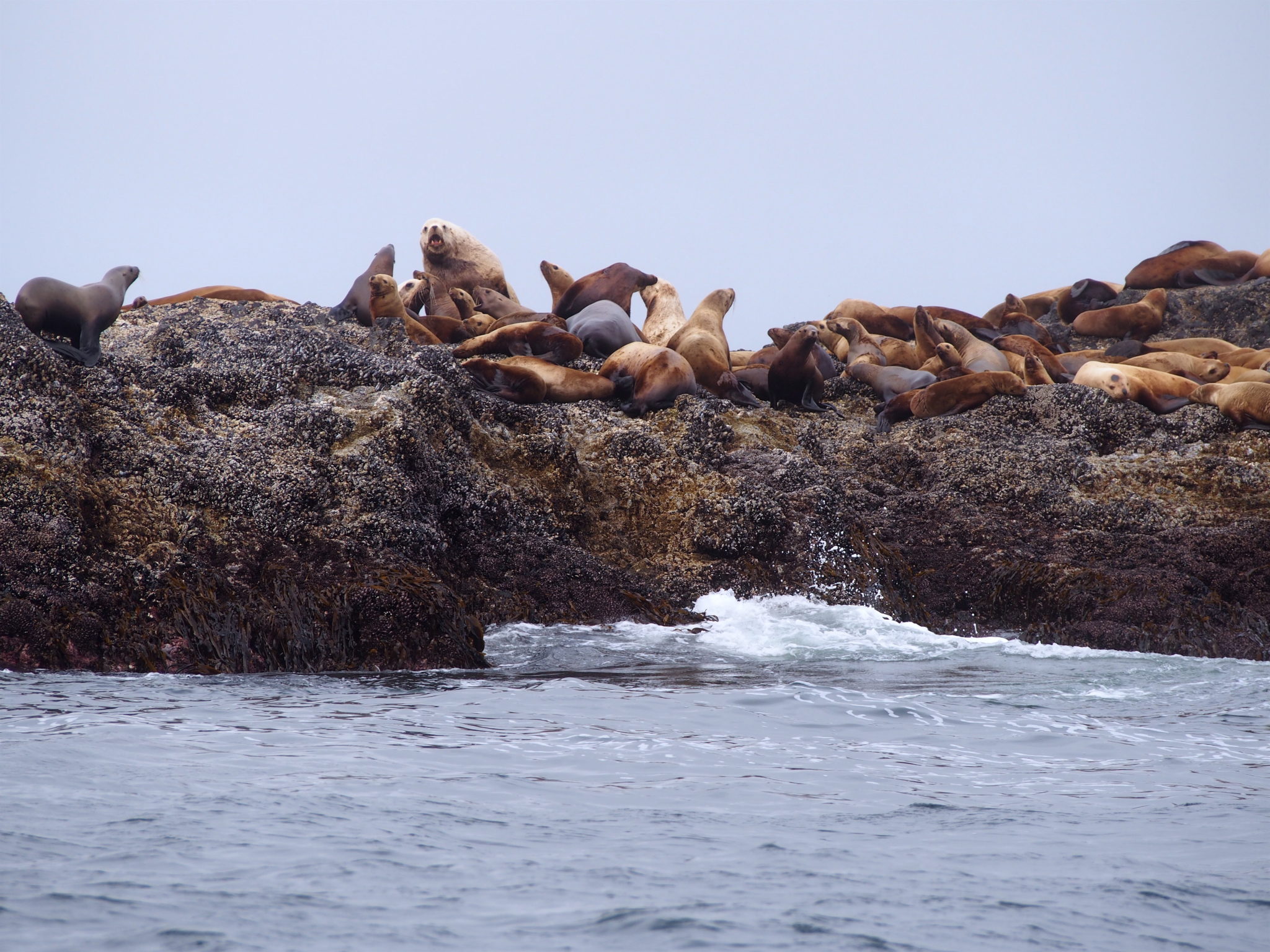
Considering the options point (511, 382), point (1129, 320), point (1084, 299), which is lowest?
point (511, 382)

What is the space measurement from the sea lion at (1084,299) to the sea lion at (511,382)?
9.86 metres

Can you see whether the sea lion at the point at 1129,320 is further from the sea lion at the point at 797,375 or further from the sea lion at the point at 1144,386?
the sea lion at the point at 797,375

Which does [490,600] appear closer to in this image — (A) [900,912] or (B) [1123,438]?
(A) [900,912]

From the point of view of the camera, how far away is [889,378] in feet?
33.5

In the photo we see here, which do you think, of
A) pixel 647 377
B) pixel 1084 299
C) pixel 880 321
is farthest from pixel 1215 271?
pixel 647 377

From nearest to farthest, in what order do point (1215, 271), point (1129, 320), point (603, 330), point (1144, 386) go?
point (1144, 386), point (603, 330), point (1129, 320), point (1215, 271)

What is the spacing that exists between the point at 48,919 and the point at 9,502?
416 cm

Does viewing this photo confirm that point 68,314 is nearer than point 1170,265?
Yes

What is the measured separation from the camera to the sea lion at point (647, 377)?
8742 millimetres

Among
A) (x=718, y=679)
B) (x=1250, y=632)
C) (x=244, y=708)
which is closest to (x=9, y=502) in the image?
(x=244, y=708)

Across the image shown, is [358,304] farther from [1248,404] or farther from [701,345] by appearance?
[1248,404]

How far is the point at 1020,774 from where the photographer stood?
10.7 ft

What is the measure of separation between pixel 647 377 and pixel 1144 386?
181 inches

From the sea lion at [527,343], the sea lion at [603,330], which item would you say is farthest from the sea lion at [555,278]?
the sea lion at [527,343]
